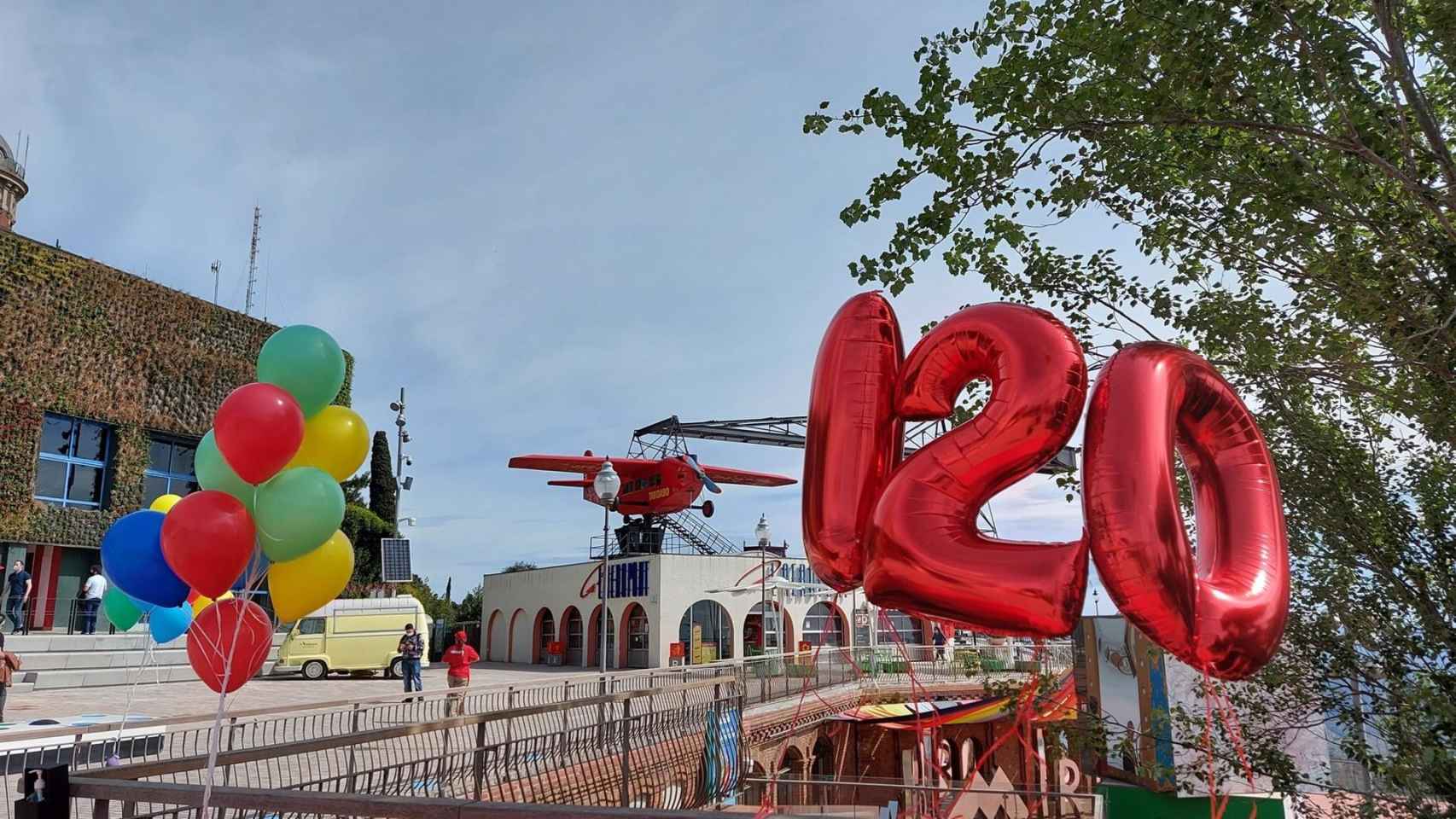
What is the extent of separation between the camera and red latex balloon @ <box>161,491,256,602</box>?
5066 millimetres

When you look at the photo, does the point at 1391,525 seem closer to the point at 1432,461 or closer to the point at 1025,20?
the point at 1432,461

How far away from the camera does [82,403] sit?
24.4 metres

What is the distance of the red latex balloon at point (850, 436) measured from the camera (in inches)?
149

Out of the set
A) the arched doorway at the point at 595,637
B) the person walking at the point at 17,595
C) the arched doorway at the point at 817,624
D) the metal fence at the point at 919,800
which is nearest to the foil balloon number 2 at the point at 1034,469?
the metal fence at the point at 919,800

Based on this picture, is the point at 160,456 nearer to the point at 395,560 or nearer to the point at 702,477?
the point at 395,560

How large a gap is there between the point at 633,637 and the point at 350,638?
1113cm

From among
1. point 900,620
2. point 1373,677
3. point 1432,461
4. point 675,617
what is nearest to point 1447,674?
point 1373,677

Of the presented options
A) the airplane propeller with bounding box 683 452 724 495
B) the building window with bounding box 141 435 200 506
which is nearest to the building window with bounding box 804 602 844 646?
the airplane propeller with bounding box 683 452 724 495

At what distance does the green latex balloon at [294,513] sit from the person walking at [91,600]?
698 inches

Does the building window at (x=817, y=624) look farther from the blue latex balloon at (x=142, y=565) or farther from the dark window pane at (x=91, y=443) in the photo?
the blue latex balloon at (x=142, y=565)

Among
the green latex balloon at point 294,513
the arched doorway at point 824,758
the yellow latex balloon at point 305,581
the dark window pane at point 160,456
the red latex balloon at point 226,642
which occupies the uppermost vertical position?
the dark window pane at point 160,456

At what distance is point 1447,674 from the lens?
16.2ft

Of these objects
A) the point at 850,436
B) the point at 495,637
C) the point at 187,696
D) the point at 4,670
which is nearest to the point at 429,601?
the point at 495,637

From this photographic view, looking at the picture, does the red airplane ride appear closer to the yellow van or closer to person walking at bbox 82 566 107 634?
the yellow van
